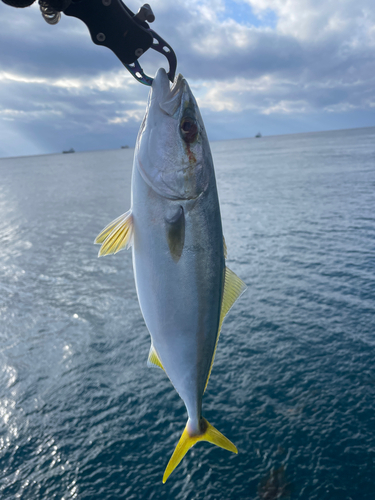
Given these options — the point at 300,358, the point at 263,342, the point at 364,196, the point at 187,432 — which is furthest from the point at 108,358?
the point at 364,196

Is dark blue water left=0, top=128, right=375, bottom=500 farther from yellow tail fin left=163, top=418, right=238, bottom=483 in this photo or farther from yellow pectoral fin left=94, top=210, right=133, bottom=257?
yellow pectoral fin left=94, top=210, right=133, bottom=257

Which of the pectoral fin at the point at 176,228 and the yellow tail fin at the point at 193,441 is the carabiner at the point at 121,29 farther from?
the yellow tail fin at the point at 193,441

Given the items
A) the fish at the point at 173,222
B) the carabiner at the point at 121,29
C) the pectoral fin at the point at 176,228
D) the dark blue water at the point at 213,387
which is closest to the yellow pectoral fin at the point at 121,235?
the fish at the point at 173,222

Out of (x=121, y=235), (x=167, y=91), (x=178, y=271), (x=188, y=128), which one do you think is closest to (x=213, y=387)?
(x=178, y=271)

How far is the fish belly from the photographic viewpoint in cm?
378

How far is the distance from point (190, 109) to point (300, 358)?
1298 cm

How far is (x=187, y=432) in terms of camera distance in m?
4.57

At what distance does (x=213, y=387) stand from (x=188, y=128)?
11.7m

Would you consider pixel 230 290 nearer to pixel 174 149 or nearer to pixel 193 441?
pixel 174 149

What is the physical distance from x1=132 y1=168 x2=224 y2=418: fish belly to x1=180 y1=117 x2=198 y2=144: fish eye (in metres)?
0.61

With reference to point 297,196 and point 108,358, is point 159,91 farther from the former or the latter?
point 297,196

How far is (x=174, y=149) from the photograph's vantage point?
3.79 meters

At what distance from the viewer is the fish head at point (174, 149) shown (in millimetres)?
3752

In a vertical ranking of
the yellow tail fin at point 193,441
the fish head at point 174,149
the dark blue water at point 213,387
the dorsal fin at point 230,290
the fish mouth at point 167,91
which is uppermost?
the fish mouth at point 167,91
